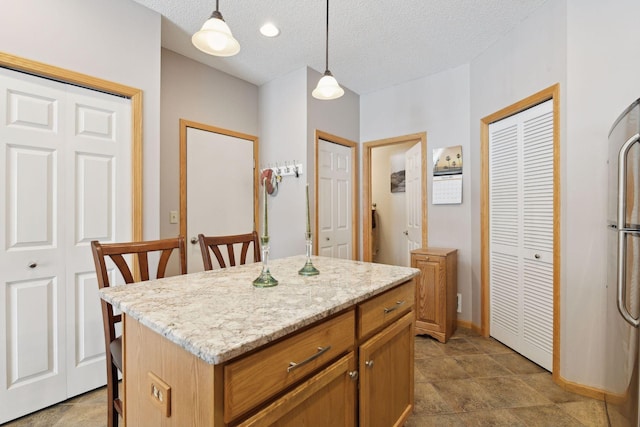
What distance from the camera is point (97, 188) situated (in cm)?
204

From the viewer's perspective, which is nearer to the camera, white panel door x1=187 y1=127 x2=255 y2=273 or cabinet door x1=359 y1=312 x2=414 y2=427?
cabinet door x1=359 y1=312 x2=414 y2=427

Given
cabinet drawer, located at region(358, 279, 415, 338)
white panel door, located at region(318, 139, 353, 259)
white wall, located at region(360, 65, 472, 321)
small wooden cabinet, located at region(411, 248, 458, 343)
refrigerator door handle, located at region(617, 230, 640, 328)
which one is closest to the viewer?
cabinet drawer, located at region(358, 279, 415, 338)

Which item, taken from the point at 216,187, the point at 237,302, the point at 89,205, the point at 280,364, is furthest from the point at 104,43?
the point at 280,364

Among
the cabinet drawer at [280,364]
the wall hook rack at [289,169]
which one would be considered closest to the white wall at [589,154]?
the cabinet drawer at [280,364]

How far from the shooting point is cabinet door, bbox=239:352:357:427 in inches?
33.7

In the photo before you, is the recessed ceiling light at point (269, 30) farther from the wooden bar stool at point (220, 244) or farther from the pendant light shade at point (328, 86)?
the wooden bar stool at point (220, 244)

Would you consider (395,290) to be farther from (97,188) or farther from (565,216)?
(97,188)

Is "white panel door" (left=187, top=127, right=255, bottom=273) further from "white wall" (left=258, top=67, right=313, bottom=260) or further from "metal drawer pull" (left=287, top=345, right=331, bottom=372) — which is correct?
"metal drawer pull" (left=287, top=345, right=331, bottom=372)

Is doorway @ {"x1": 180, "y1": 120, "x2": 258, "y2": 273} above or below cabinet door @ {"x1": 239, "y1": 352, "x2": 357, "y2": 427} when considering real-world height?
above

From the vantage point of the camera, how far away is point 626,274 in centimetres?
136

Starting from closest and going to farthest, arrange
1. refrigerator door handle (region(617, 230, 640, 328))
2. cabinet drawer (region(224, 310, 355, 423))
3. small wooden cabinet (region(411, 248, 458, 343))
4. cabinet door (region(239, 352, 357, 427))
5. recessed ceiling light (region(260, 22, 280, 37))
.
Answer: cabinet drawer (region(224, 310, 355, 423)) < cabinet door (region(239, 352, 357, 427)) < refrigerator door handle (region(617, 230, 640, 328)) < recessed ceiling light (region(260, 22, 280, 37)) < small wooden cabinet (region(411, 248, 458, 343))

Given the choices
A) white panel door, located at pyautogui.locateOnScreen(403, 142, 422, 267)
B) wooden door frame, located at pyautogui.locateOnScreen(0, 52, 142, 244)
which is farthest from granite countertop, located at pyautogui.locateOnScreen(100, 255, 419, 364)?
white panel door, located at pyautogui.locateOnScreen(403, 142, 422, 267)

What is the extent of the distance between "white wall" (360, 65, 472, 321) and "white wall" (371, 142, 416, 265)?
1391mm

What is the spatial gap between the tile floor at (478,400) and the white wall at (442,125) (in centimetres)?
85
